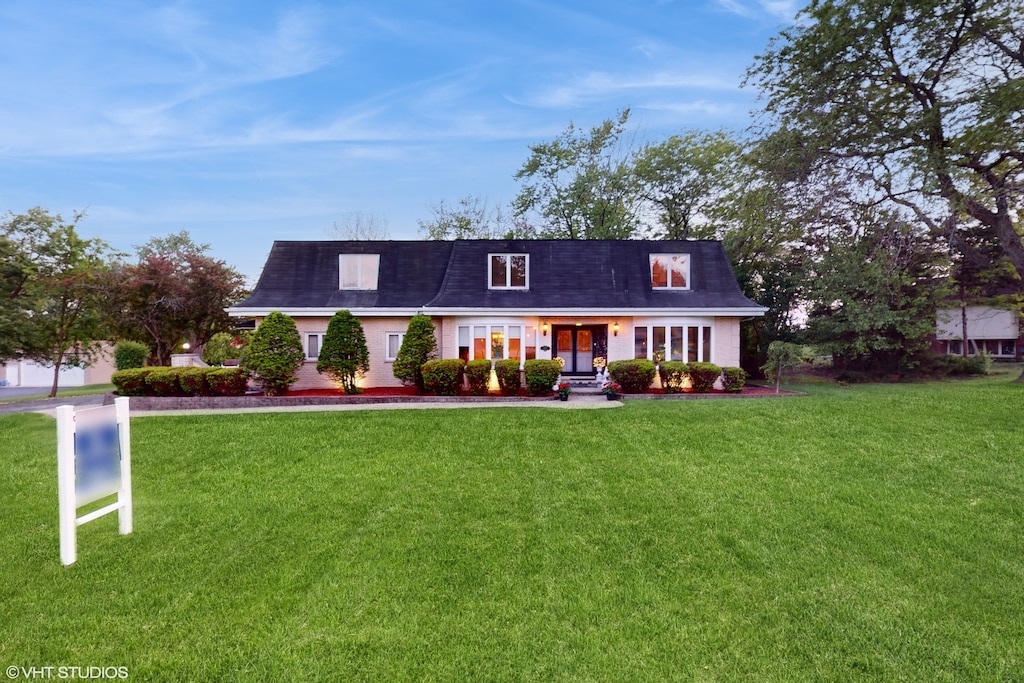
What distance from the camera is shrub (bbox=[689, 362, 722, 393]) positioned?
505 inches

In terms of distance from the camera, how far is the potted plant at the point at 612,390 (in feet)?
39.9

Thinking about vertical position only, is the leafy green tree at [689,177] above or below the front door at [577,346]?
above

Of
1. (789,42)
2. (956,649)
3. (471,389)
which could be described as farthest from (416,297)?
(789,42)

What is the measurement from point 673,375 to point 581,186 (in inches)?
598

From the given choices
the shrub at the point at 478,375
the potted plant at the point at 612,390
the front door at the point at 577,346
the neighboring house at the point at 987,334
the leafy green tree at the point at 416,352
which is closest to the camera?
the potted plant at the point at 612,390

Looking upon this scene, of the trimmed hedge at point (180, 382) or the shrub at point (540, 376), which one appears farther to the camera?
the shrub at point (540, 376)

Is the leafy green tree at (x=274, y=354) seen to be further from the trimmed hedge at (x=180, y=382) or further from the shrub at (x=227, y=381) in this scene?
the trimmed hedge at (x=180, y=382)

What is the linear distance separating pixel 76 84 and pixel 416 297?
1346 cm

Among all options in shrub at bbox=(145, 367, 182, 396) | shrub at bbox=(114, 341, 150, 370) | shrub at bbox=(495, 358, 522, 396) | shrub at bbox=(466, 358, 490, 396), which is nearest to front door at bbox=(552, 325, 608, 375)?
shrub at bbox=(495, 358, 522, 396)

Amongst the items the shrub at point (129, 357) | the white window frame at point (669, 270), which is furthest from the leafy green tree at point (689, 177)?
the shrub at point (129, 357)

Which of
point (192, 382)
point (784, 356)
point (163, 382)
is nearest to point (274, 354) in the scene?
point (192, 382)

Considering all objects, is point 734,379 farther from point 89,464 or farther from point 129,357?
point 129,357

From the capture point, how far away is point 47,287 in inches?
634

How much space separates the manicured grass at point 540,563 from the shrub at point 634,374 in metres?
5.35
